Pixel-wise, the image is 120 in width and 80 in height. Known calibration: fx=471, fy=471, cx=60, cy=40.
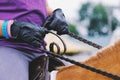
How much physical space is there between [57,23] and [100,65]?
602 mm

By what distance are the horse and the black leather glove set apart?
297 mm

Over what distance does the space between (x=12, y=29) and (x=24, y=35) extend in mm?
98

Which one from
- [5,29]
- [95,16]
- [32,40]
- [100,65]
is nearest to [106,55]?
[100,65]

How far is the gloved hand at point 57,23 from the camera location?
140 inches

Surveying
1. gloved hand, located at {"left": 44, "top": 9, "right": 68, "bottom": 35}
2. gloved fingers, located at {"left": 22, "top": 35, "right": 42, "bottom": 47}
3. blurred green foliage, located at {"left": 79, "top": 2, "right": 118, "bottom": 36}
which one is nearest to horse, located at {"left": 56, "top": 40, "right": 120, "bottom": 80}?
gloved fingers, located at {"left": 22, "top": 35, "right": 42, "bottom": 47}

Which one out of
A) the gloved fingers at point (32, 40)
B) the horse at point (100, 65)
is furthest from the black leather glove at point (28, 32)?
the horse at point (100, 65)

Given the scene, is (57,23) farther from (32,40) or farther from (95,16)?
(95,16)

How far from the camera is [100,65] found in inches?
123

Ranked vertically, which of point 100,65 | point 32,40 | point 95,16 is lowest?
point 95,16

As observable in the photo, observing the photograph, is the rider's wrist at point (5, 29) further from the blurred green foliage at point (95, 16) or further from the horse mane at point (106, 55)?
the blurred green foliage at point (95, 16)

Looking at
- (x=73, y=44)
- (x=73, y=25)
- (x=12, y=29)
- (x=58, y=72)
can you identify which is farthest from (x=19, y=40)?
(x=73, y=25)

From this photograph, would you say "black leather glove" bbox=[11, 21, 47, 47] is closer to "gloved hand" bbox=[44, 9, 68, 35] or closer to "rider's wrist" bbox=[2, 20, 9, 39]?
"rider's wrist" bbox=[2, 20, 9, 39]

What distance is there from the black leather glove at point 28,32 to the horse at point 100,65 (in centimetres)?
30

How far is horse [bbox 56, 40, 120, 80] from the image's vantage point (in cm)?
306
